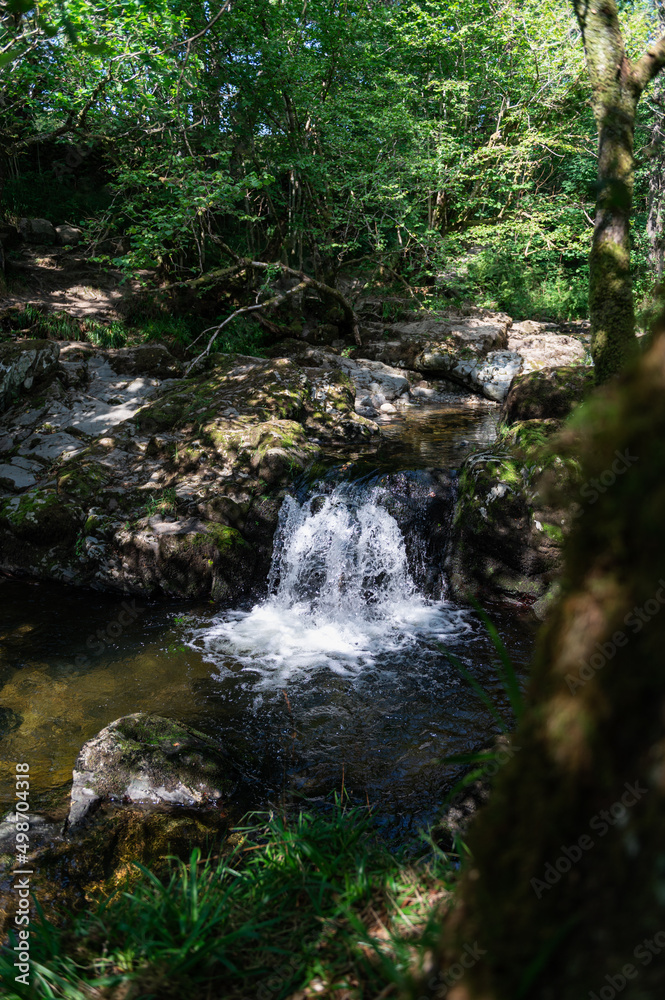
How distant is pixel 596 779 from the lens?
2.86 feet

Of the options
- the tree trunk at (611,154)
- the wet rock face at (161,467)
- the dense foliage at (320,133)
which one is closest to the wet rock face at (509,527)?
the tree trunk at (611,154)

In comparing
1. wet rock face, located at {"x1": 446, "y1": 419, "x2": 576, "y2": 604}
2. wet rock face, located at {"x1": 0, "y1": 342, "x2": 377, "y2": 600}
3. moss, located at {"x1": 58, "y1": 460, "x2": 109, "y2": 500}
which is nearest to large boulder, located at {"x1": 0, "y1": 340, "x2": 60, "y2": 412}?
wet rock face, located at {"x1": 0, "y1": 342, "x2": 377, "y2": 600}

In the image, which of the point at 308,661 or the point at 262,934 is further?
the point at 308,661

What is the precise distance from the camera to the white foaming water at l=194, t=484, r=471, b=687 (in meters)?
5.88

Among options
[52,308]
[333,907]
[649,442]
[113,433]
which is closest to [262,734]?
[333,907]

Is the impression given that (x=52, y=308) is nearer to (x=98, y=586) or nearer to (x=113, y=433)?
(x=113, y=433)

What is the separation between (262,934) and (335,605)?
16.6 ft

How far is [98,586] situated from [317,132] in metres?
11.0

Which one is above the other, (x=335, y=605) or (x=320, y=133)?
(x=320, y=133)

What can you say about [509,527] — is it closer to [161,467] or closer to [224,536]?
[224,536]

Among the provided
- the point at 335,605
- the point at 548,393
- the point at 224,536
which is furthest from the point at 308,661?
the point at 548,393

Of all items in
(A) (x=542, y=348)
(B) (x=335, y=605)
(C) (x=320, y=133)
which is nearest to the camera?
(B) (x=335, y=605)

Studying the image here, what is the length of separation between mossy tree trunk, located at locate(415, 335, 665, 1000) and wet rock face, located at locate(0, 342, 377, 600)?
622 cm

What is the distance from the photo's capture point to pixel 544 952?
87 cm
